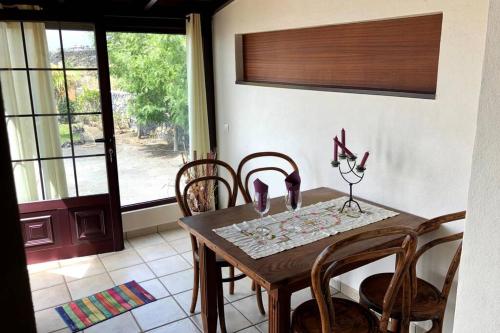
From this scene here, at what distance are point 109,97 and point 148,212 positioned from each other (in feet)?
3.89

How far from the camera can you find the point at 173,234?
4066 mm

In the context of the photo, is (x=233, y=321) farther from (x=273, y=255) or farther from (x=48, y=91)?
(x=48, y=91)

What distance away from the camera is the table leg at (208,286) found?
224 centimetres

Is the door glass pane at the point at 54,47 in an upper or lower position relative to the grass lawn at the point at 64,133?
upper

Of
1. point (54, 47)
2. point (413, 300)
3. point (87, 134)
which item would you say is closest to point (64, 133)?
point (87, 134)

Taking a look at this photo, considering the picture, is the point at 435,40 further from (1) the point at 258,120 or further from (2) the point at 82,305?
(2) the point at 82,305

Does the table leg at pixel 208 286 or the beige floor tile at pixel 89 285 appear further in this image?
the beige floor tile at pixel 89 285

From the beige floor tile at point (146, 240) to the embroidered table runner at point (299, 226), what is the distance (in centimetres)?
184

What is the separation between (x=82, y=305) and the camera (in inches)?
112

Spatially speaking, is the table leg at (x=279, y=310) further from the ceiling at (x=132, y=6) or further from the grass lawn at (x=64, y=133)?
the ceiling at (x=132, y=6)

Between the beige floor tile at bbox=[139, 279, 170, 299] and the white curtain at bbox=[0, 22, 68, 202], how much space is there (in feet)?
3.59

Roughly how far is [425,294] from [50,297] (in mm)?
2481

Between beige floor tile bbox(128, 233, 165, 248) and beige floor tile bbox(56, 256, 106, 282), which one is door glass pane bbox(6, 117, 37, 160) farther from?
beige floor tile bbox(128, 233, 165, 248)

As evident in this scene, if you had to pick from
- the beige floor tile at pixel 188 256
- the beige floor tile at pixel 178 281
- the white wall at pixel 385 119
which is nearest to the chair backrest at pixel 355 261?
the white wall at pixel 385 119
